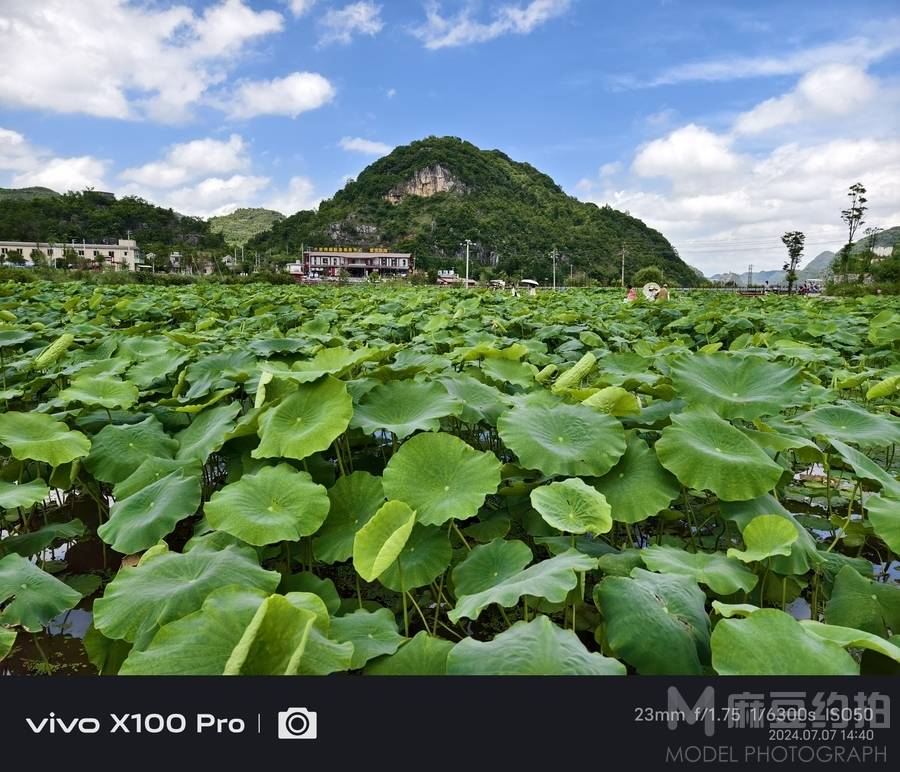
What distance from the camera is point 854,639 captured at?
1001 mm

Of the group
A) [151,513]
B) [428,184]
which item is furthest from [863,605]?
[428,184]

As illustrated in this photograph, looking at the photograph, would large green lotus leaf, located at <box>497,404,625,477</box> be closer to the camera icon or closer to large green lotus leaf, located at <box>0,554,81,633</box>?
the camera icon

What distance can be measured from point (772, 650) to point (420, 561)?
0.84 meters

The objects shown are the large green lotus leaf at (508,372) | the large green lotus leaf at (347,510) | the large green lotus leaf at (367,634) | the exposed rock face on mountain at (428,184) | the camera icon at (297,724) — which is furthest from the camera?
the exposed rock face on mountain at (428,184)

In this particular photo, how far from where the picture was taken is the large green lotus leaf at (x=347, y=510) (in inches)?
66.9

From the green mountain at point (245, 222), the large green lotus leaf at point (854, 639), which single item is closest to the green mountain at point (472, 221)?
the green mountain at point (245, 222)

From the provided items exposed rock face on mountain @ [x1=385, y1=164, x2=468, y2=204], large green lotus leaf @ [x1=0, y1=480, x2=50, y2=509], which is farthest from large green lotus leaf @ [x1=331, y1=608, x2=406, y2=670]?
exposed rock face on mountain @ [x1=385, y1=164, x2=468, y2=204]

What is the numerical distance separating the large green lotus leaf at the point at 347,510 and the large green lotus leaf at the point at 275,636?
700 millimetres

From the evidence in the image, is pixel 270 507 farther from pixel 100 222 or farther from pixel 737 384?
pixel 100 222

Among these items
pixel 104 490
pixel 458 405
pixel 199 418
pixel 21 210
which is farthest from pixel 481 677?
pixel 21 210

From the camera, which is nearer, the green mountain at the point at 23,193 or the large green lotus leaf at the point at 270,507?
the large green lotus leaf at the point at 270,507

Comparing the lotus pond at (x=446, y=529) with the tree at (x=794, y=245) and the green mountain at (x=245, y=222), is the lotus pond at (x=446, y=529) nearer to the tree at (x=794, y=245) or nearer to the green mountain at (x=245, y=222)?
the tree at (x=794, y=245)

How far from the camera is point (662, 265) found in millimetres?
82500

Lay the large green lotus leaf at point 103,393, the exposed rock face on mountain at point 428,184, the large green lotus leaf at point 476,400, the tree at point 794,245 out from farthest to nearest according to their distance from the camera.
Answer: the exposed rock face on mountain at point 428,184
the tree at point 794,245
the large green lotus leaf at point 103,393
the large green lotus leaf at point 476,400
